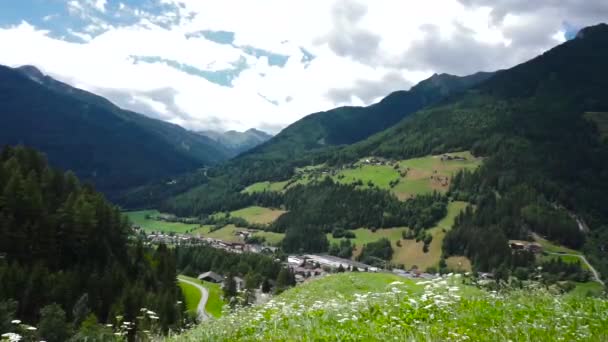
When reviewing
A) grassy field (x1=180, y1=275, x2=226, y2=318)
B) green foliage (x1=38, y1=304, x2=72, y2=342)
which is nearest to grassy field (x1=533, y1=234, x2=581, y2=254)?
grassy field (x1=180, y1=275, x2=226, y2=318)

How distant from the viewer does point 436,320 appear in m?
9.19

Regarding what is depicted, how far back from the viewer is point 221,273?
129500 millimetres

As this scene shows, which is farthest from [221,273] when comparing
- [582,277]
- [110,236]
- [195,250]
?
[582,277]

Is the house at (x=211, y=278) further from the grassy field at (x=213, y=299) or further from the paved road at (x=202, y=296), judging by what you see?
the paved road at (x=202, y=296)

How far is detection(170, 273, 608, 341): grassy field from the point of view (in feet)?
24.6

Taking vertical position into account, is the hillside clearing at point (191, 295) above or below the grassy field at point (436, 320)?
below

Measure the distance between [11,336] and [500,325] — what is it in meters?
8.67

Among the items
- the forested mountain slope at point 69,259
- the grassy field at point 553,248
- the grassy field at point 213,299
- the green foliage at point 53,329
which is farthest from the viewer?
the grassy field at point 553,248

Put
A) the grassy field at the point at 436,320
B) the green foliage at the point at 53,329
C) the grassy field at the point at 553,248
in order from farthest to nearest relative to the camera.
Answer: the grassy field at the point at 553,248, the green foliage at the point at 53,329, the grassy field at the point at 436,320

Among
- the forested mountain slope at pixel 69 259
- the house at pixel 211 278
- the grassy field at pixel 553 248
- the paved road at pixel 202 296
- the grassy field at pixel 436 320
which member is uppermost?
the grassy field at pixel 436 320

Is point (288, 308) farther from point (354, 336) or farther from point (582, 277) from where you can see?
point (582, 277)

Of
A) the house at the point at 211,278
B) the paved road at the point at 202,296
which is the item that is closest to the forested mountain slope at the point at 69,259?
the paved road at the point at 202,296

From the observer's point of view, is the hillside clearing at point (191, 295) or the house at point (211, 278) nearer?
the hillside clearing at point (191, 295)

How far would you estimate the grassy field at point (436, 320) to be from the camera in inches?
Answer: 295
